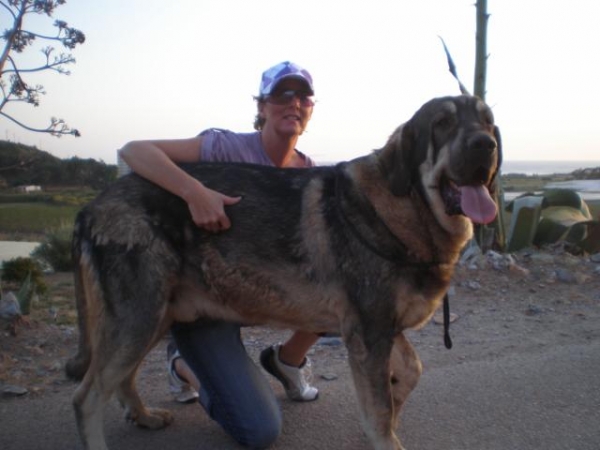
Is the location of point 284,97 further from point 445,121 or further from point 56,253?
point 56,253

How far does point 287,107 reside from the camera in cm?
424

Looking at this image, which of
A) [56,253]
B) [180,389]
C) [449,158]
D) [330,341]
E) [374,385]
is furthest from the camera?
[56,253]

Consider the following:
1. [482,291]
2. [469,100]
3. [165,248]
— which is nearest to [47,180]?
[482,291]

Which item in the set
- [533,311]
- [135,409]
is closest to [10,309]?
[135,409]

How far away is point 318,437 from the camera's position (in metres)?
3.68

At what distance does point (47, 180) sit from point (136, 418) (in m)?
10.7

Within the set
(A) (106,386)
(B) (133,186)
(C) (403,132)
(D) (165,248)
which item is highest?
(C) (403,132)

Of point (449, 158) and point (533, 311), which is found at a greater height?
point (449, 158)

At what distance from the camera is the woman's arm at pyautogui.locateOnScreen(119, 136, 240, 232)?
3430mm

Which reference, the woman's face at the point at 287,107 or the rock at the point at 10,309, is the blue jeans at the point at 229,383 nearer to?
the woman's face at the point at 287,107

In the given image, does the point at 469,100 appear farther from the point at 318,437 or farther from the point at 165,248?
the point at 318,437

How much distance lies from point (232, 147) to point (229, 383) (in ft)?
5.14

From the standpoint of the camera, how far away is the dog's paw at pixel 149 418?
374 centimetres

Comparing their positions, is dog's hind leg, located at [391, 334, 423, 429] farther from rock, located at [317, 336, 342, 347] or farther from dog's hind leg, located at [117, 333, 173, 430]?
rock, located at [317, 336, 342, 347]
